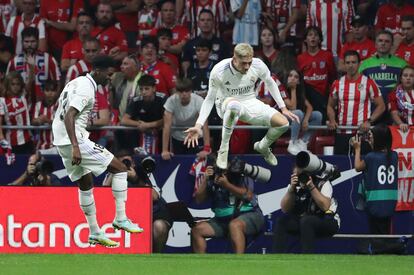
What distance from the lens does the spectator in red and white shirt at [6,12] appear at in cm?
2239

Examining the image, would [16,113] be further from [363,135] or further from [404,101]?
[404,101]

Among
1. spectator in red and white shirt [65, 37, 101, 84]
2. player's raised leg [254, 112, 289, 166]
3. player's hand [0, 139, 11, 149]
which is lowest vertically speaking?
player's hand [0, 139, 11, 149]

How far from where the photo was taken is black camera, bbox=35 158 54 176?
1848 centimetres

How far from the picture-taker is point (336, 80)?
19484mm

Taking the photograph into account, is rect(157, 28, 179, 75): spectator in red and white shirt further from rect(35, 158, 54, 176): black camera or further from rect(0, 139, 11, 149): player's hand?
rect(35, 158, 54, 176): black camera

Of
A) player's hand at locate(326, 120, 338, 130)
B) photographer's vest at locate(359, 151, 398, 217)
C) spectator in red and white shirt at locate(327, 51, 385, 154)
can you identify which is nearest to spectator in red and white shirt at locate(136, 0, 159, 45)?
spectator in red and white shirt at locate(327, 51, 385, 154)

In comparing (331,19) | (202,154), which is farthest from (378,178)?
(331,19)

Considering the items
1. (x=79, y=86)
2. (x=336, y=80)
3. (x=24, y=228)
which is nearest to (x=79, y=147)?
(x=79, y=86)

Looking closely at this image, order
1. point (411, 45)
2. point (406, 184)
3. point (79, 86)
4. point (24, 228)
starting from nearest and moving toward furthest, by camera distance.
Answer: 1. point (79, 86)
2. point (24, 228)
3. point (406, 184)
4. point (411, 45)

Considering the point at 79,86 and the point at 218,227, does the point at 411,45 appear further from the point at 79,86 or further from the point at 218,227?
the point at 79,86

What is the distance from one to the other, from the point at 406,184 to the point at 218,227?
9.19ft

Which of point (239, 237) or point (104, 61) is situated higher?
point (104, 61)

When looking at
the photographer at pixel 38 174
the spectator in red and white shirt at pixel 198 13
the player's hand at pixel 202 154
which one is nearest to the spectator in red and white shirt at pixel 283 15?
the spectator in red and white shirt at pixel 198 13

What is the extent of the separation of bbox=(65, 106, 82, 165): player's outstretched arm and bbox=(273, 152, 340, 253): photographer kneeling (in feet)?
10.7
